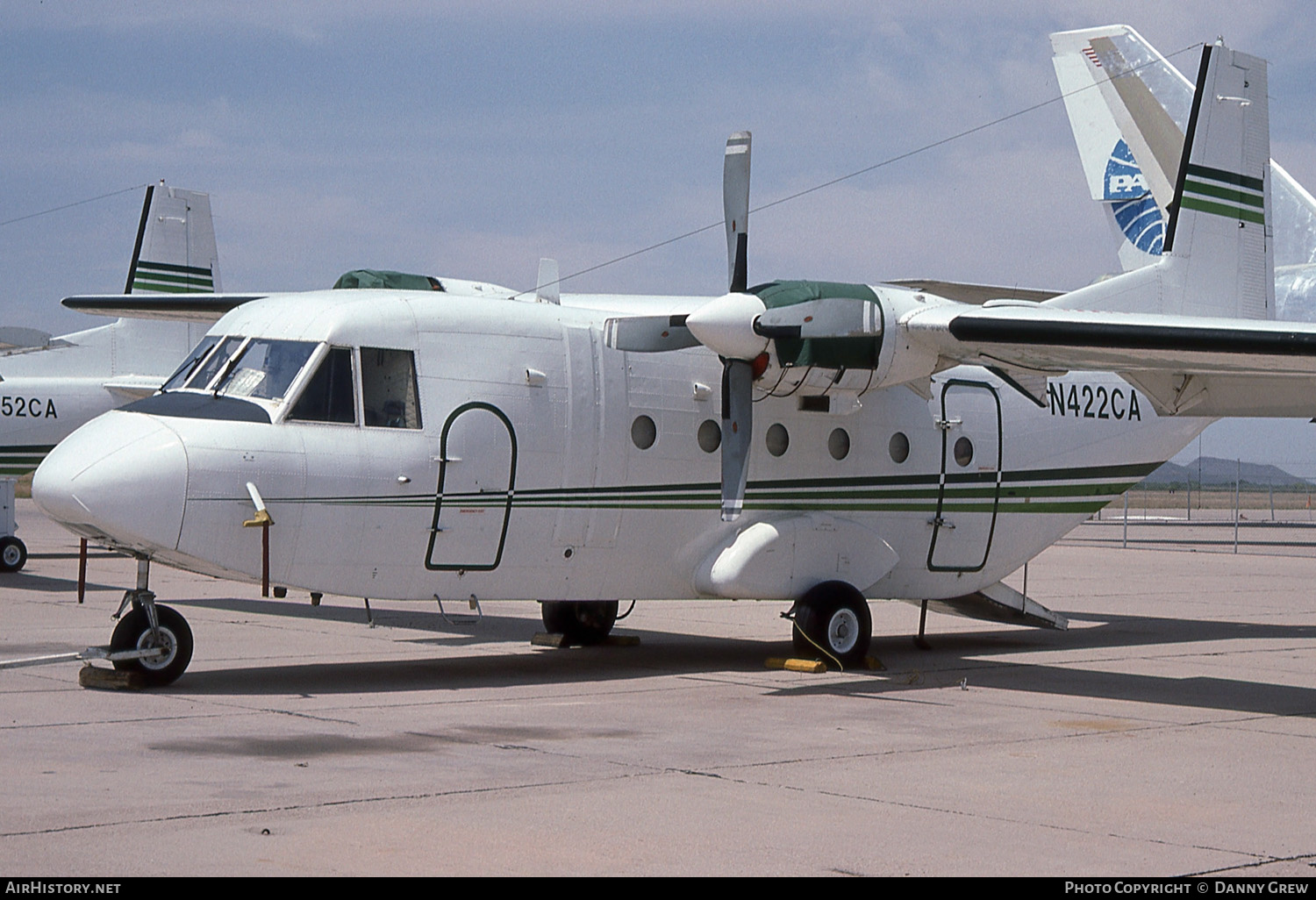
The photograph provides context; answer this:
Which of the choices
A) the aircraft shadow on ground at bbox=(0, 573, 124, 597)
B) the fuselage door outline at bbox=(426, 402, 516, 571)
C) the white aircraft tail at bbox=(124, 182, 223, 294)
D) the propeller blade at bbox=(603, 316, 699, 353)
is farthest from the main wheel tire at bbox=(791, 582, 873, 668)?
the white aircraft tail at bbox=(124, 182, 223, 294)

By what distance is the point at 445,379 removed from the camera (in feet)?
41.1

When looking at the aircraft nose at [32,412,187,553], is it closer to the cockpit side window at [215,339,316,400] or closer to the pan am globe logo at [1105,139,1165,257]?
the cockpit side window at [215,339,316,400]

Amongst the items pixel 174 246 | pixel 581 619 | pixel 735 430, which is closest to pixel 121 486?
pixel 735 430

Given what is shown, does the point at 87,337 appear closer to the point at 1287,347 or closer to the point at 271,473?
the point at 271,473

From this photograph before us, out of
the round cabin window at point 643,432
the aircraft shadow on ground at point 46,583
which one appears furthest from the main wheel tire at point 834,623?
the aircraft shadow on ground at point 46,583

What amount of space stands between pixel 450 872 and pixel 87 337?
81.3 feet

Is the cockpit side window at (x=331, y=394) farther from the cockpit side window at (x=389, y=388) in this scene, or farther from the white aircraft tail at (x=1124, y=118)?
the white aircraft tail at (x=1124, y=118)

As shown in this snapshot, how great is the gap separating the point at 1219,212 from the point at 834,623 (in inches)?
264

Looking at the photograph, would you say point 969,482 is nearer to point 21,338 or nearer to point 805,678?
point 805,678

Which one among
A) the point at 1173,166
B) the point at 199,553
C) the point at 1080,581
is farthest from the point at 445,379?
the point at 1173,166

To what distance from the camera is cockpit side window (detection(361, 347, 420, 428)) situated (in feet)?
40.0

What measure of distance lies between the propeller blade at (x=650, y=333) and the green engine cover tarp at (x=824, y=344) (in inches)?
31.7

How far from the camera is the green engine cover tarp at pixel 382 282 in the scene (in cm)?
1439

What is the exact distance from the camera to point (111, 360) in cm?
2847
